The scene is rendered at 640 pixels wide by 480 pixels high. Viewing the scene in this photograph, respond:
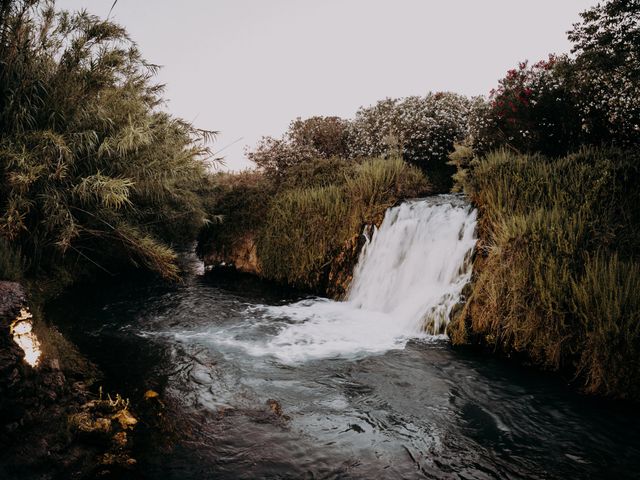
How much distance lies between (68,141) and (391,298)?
6.65 m

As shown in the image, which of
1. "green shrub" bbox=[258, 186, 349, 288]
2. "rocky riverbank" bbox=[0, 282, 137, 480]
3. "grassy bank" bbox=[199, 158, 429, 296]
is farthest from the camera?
"green shrub" bbox=[258, 186, 349, 288]

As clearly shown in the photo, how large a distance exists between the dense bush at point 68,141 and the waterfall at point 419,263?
4.26 m

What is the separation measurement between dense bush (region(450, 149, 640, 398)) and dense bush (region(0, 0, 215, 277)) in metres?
6.25

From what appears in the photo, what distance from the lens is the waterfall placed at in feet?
22.7

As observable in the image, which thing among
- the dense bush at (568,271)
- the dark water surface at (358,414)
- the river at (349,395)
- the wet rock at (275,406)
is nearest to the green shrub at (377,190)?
the river at (349,395)

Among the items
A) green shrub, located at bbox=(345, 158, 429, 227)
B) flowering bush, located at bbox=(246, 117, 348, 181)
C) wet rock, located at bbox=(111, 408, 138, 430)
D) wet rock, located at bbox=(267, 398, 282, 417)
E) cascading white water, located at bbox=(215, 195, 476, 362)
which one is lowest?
wet rock, located at bbox=(111, 408, 138, 430)

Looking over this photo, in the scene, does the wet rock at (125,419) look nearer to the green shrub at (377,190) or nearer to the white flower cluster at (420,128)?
the green shrub at (377,190)

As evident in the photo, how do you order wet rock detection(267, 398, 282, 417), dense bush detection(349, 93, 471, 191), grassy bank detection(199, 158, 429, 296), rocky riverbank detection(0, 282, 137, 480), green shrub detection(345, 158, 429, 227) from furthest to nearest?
dense bush detection(349, 93, 471, 191)
grassy bank detection(199, 158, 429, 296)
green shrub detection(345, 158, 429, 227)
wet rock detection(267, 398, 282, 417)
rocky riverbank detection(0, 282, 137, 480)

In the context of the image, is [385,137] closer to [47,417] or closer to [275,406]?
[275,406]

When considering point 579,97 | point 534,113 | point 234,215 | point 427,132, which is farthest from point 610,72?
point 234,215

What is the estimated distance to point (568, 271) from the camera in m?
5.04

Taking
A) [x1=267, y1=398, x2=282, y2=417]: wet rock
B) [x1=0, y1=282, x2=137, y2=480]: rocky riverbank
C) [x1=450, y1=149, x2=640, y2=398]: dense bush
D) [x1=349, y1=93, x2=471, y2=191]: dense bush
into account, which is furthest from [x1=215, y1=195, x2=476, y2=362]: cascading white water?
[x1=349, y1=93, x2=471, y2=191]: dense bush

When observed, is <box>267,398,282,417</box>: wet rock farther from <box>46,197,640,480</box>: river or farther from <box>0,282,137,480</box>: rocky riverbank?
<box>0,282,137,480</box>: rocky riverbank

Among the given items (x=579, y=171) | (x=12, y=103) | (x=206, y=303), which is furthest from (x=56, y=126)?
(x=579, y=171)
